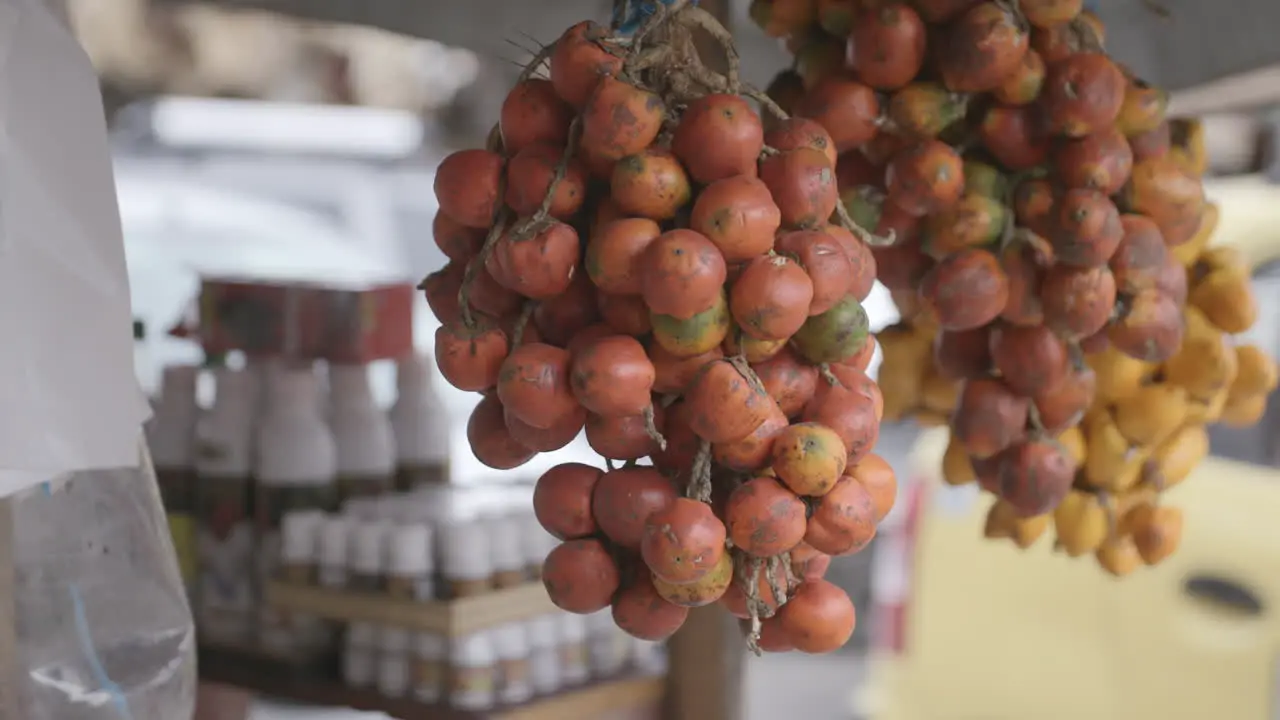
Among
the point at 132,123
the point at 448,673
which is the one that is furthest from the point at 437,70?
the point at 448,673

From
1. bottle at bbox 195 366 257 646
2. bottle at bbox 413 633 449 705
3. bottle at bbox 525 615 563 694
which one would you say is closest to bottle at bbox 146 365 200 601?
bottle at bbox 195 366 257 646

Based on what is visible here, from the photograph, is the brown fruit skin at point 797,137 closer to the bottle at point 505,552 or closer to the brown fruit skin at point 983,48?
the brown fruit skin at point 983,48

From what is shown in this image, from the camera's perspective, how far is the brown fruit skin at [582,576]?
0.77 m

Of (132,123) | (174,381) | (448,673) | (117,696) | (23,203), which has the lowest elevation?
(448,673)

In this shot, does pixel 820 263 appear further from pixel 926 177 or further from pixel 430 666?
pixel 430 666

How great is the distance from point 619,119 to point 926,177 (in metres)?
0.39

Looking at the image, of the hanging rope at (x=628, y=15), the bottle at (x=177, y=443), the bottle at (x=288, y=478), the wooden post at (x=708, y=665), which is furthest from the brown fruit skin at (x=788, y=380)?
the bottle at (x=177, y=443)

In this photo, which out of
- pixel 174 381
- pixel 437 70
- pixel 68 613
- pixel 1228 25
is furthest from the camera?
pixel 437 70

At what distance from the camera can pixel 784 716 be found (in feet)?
14.8

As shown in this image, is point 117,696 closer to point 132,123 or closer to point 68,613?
point 68,613

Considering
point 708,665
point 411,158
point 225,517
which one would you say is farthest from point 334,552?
point 411,158

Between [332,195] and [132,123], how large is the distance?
2.28m

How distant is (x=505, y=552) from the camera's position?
1800 millimetres

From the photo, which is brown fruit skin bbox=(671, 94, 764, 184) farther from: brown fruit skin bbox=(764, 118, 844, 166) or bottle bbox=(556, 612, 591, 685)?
bottle bbox=(556, 612, 591, 685)
